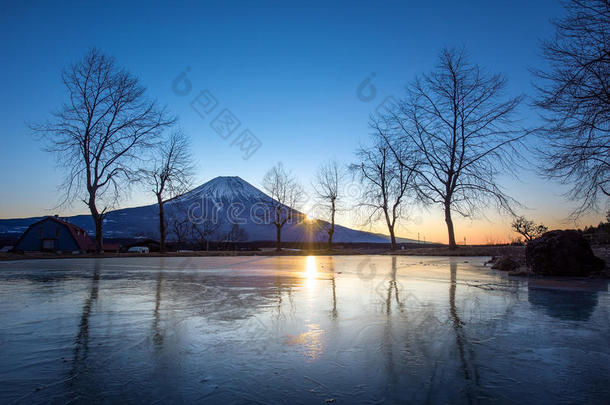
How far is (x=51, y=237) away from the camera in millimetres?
56250

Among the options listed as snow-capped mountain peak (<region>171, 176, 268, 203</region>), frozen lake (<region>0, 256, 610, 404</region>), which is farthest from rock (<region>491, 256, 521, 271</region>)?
snow-capped mountain peak (<region>171, 176, 268, 203</region>)

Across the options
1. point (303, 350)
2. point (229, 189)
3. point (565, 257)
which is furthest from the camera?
point (229, 189)

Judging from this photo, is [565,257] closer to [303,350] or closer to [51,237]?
[303,350]

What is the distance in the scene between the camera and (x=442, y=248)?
1808 centimetres

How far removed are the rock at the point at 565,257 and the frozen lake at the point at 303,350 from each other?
3567 mm

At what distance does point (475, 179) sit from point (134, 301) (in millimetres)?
16254

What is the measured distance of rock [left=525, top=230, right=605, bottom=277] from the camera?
7.46 m

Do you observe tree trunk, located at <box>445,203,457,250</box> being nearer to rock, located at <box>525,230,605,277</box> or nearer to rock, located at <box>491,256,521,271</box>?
rock, located at <box>491,256,521,271</box>

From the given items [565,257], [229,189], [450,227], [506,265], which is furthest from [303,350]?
[229,189]

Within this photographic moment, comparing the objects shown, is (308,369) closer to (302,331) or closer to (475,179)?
(302,331)

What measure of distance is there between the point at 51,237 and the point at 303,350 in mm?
66429

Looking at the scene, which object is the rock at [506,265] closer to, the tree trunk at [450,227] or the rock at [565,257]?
the rock at [565,257]

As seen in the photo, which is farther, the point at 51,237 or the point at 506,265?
the point at 51,237

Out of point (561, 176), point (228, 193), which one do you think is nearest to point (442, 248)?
point (561, 176)
